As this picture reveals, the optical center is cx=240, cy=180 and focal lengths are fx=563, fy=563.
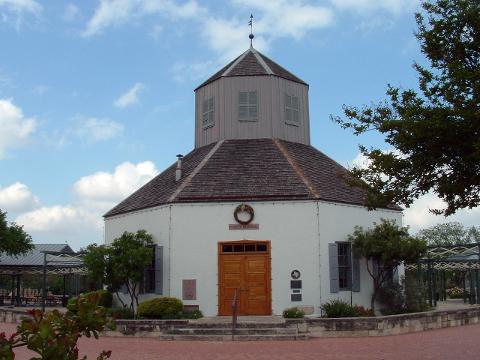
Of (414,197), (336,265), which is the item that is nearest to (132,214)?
(336,265)

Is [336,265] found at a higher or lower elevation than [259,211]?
lower

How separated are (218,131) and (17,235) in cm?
1393

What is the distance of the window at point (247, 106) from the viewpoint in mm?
24062

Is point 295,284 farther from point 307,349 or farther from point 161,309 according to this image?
point 307,349

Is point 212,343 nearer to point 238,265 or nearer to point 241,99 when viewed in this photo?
point 238,265

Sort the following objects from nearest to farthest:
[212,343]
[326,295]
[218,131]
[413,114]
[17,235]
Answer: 1. [413,114]
2. [212,343]
3. [326,295]
4. [218,131]
5. [17,235]

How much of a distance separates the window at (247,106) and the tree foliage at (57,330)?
1976cm

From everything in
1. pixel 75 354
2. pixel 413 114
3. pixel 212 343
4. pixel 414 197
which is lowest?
pixel 212 343

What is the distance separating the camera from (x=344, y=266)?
20.2m

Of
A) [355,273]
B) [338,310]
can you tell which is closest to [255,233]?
[338,310]

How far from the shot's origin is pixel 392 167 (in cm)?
1077

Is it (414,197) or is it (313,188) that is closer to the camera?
(414,197)

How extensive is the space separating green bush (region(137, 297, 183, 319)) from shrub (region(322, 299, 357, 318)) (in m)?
4.82

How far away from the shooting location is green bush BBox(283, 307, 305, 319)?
18.3m
